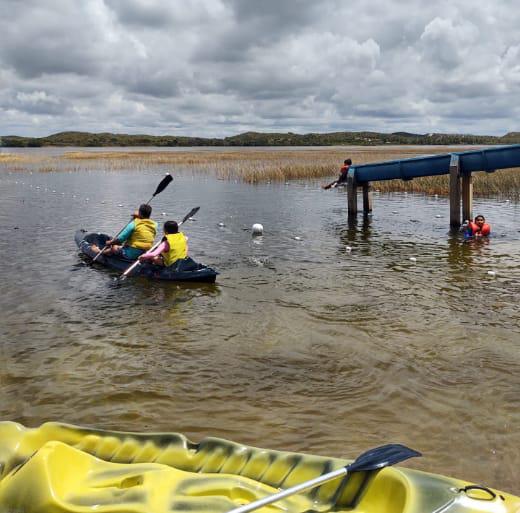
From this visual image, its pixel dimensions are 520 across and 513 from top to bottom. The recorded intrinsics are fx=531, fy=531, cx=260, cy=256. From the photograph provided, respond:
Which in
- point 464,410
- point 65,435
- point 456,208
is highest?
point 456,208

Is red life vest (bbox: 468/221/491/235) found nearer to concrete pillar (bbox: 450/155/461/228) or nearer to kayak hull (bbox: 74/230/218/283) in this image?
concrete pillar (bbox: 450/155/461/228)

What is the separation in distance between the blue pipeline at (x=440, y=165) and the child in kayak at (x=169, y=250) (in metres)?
10.1

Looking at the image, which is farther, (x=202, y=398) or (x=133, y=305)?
(x=133, y=305)

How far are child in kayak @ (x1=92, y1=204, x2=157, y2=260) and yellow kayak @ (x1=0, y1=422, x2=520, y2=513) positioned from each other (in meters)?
8.36

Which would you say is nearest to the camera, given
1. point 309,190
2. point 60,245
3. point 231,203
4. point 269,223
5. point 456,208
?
point 60,245

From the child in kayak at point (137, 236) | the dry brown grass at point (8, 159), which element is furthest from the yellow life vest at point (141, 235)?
the dry brown grass at point (8, 159)

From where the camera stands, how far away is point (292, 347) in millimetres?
7781

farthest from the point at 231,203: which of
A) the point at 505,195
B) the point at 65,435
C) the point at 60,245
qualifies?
the point at 65,435

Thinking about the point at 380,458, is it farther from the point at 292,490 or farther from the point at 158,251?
the point at 158,251

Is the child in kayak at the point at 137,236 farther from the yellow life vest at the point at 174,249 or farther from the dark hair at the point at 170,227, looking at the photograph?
the dark hair at the point at 170,227

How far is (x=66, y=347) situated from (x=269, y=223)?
13099mm

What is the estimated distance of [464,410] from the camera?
5859mm

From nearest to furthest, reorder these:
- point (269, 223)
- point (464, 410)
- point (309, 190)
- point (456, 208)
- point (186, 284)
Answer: point (464, 410) → point (186, 284) → point (456, 208) → point (269, 223) → point (309, 190)

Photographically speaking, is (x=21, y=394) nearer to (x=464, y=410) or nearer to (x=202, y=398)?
(x=202, y=398)
